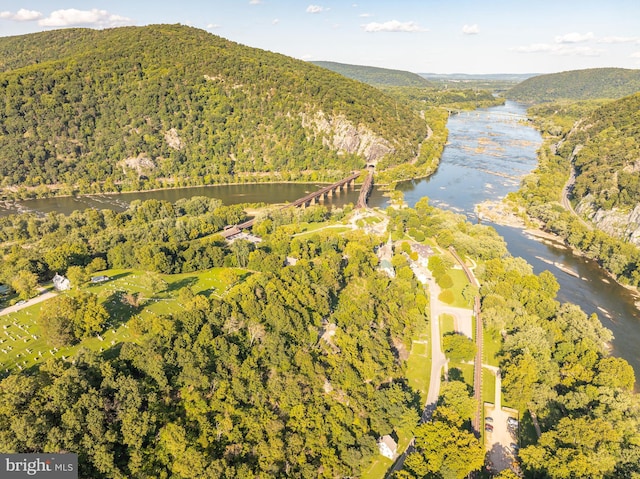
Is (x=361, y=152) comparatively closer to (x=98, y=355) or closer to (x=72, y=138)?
(x=72, y=138)

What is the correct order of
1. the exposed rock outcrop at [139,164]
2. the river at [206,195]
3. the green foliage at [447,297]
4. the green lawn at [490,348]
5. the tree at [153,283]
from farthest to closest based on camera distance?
the exposed rock outcrop at [139,164], the river at [206,195], the green foliage at [447,297], the tree at [153,283], the green lawn at [490,348]

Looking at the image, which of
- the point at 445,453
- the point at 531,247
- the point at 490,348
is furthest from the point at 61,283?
the point at 531,247

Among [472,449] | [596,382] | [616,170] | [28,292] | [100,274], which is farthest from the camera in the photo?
[616,170]

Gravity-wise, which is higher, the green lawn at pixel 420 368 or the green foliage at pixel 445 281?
the green foliage at pixel 445 281

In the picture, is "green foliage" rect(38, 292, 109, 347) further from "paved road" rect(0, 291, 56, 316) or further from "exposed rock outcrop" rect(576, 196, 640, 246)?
"exposed rock outcrop" rect(576, 196, 640, 246)

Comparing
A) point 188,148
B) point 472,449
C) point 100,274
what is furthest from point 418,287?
point 188,148

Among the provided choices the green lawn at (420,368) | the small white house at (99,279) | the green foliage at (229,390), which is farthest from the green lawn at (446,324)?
the small white house at (99,279)

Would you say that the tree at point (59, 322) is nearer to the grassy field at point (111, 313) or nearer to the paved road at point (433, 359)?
the grassy field at point (111, 313)
